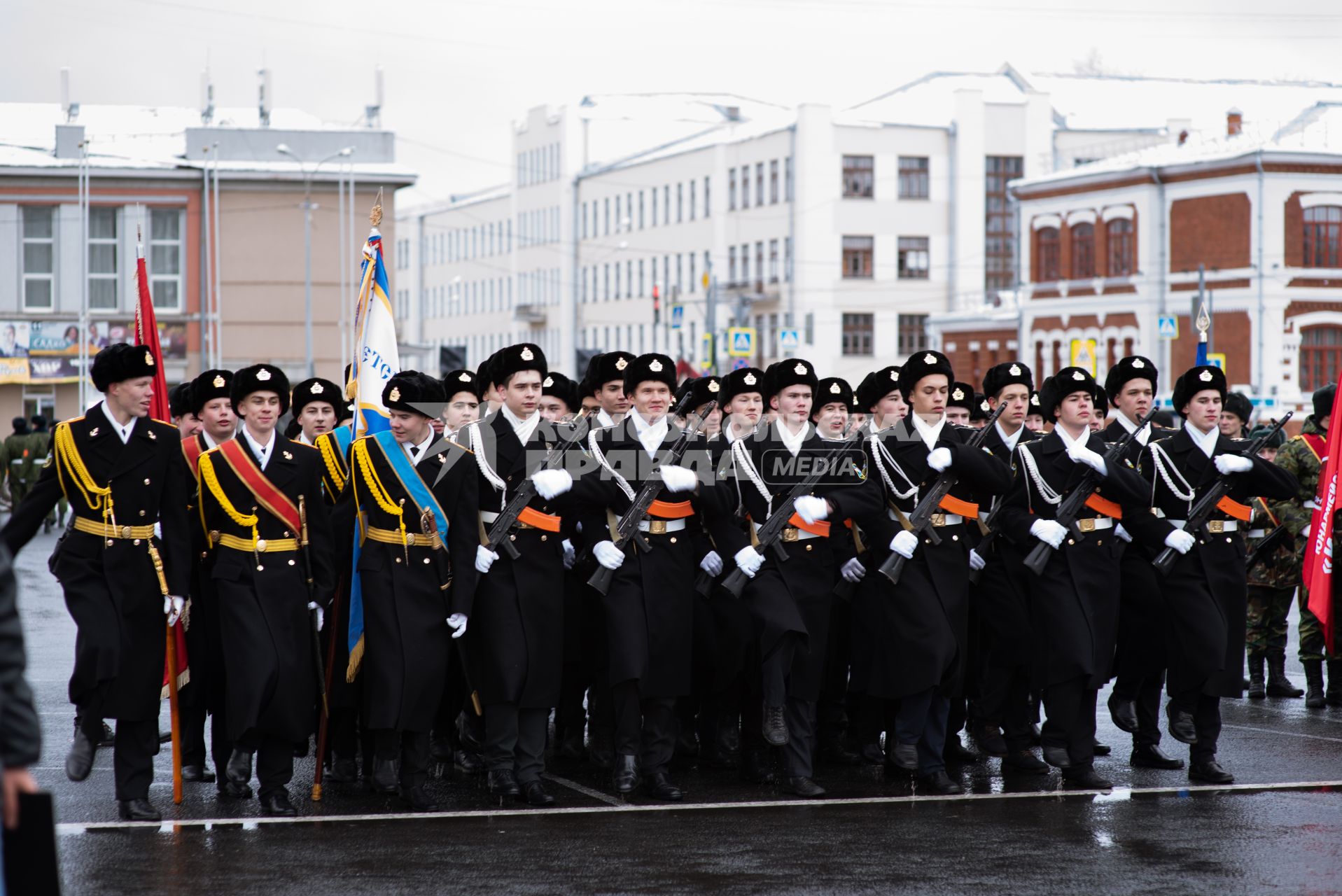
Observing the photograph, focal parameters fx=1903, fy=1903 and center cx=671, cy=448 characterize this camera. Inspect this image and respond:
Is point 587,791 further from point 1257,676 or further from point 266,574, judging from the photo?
point 1257,676

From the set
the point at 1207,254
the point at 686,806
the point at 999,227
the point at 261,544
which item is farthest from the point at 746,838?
the point at 999,227

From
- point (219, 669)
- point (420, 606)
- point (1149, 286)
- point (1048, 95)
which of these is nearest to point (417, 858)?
point (420, 606)

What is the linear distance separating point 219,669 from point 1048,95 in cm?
6601

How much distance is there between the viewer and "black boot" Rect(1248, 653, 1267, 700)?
12.4 m

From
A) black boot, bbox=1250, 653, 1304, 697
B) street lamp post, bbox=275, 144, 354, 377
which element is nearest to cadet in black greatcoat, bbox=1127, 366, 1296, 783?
black boot, bbox=1250, 653, 1304, 697

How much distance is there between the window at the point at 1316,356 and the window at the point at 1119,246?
6178 mm

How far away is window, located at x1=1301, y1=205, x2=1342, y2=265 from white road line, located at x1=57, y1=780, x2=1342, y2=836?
4622 centimetres

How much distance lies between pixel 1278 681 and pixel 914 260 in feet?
203

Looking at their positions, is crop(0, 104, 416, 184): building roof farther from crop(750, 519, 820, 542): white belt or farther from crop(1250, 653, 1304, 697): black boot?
crop(750, 519, 820, 542): white belt

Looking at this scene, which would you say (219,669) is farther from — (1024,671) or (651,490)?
(1024,671)

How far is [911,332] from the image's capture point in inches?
2916

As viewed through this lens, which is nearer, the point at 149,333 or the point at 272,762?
the point at 272,762

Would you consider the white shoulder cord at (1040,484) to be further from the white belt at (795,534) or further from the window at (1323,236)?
the window at (1323,236)

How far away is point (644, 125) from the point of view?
86875mm
